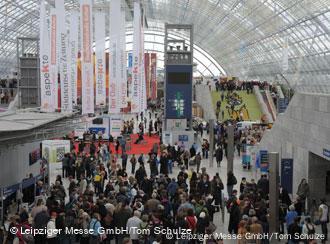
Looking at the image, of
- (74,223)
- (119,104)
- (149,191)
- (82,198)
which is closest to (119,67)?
(119,104)

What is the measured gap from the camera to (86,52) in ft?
80.3

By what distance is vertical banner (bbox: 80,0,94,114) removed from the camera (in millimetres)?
23797

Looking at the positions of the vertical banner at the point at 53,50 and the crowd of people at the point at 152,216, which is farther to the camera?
the vertical banner at the point at 53,50

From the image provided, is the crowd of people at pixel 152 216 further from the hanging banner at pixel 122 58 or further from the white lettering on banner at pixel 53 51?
the hanging banner at pixel 122 58

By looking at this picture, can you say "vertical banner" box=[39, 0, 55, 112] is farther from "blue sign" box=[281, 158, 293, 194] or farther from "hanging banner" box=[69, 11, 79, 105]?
"blue sign" box=[281, 158, 293, 194]

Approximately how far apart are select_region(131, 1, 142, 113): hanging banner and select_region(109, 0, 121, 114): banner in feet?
5.35

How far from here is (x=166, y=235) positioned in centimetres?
1104

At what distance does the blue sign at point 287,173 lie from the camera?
1777 cm

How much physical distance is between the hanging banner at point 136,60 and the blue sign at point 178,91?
5.78 feet

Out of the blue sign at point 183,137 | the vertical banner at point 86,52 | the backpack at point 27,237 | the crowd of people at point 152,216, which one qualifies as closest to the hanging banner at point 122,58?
the vertical banner at point 86,52

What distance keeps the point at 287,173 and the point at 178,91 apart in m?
14.1

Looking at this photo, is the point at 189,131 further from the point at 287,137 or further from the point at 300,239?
the point at 300,239

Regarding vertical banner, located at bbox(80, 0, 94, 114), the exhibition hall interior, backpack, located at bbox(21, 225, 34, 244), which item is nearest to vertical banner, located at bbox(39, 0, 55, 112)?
the exhibition hall interior

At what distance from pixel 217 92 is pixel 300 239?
3346cm
